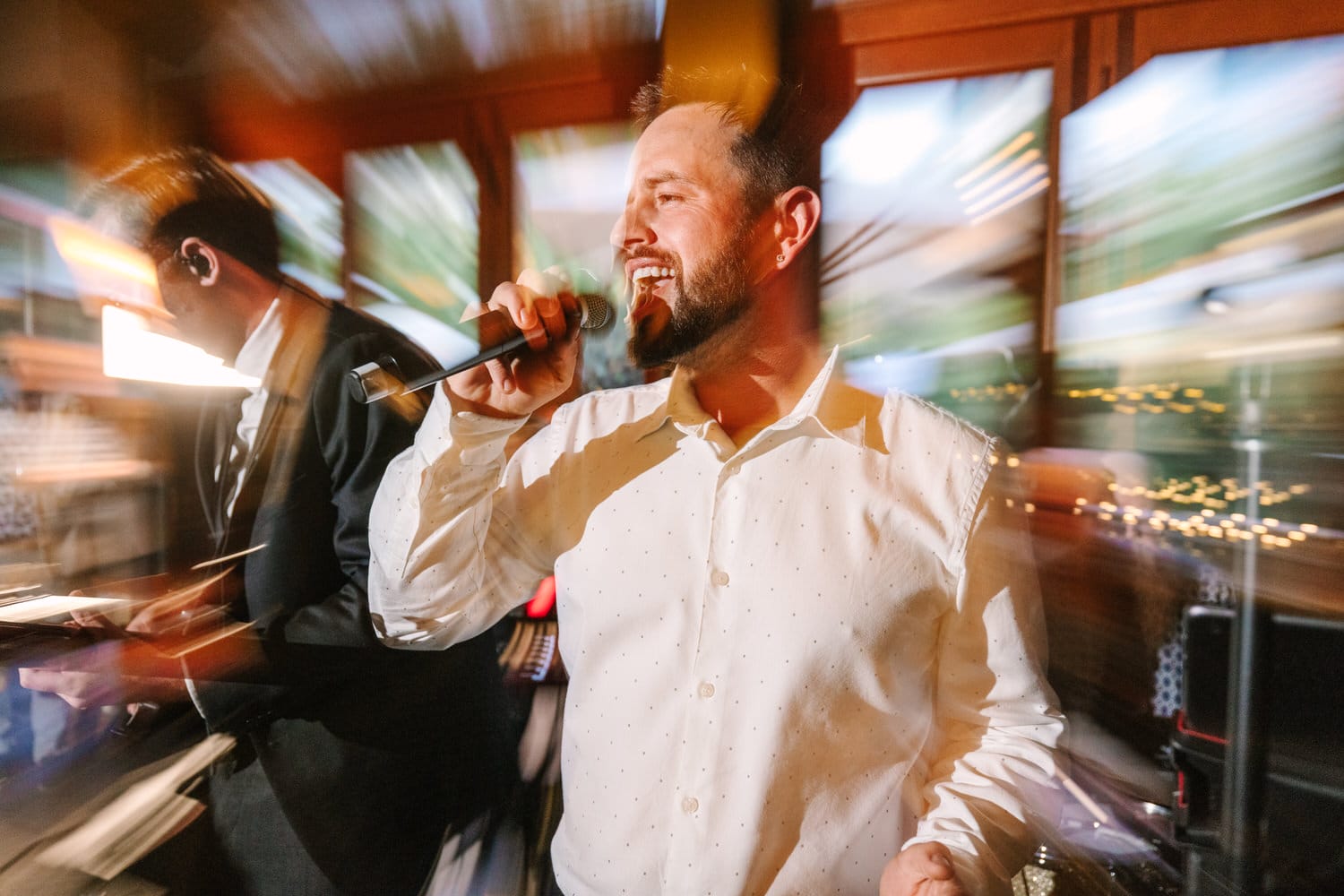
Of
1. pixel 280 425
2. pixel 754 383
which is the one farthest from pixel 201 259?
pixel 754 383

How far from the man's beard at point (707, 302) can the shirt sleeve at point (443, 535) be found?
24 cm

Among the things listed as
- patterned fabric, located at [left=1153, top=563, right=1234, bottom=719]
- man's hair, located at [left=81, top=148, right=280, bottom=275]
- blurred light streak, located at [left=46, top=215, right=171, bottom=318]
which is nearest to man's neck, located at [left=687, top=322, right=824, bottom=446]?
man's hair, located at [left=81, top=148, right=280, bottom=275]

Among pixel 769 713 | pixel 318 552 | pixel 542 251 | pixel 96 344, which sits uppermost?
pixel 542 251

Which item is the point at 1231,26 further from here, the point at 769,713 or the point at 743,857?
the point at 743,857

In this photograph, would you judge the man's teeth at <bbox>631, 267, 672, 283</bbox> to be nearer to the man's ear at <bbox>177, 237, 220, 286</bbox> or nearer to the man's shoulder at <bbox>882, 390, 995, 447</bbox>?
the man's shoulder at <bbox>882, 390, 995, 447</bbox>

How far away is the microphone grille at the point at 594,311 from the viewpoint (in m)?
0.76

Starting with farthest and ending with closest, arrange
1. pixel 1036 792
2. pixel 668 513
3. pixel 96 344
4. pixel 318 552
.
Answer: pixel 96 344 < pixel 318 552 < pixel 668 513 < pixel 1036 792

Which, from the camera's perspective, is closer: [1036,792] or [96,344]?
[1036,792]

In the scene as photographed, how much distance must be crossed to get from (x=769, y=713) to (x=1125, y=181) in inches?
50.5

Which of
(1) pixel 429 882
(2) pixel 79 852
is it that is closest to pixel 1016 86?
(1) pixel 429 882

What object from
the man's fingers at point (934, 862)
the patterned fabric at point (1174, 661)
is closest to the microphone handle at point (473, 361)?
the man's fingers at point (934, 862)

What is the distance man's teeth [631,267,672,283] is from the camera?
32.1 inches

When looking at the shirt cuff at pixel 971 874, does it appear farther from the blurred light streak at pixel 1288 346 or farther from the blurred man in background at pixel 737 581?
the blurred light streak at pixel 1288 346

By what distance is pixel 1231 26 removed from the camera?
3.73 ft
